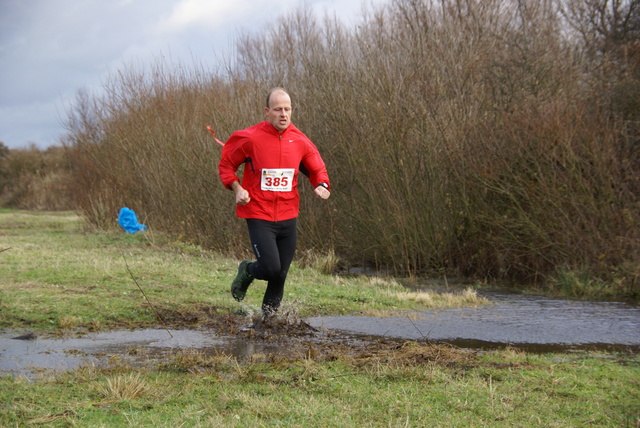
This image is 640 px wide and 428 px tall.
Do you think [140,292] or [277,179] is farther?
[140,292]

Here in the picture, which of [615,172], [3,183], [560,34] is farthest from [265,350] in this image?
[3,183]

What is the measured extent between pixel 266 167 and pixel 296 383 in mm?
2229

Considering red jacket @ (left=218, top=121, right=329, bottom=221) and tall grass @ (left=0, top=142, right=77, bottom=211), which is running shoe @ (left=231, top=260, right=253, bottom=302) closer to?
red jacket @ (left=218, top=121, right=329, bottom=221)

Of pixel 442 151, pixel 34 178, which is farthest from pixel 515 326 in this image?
pixel 34 178

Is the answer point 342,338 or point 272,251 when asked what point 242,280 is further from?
point 342,338

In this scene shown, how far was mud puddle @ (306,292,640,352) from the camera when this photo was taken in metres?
6.64

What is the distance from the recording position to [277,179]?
20.5 feet

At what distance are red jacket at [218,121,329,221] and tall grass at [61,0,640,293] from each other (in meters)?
6.68

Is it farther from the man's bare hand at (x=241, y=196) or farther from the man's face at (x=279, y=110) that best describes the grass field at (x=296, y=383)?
the man's face at (x=279, y=110)

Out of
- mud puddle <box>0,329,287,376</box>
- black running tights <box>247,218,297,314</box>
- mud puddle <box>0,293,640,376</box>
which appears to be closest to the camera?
mud puddle <box>0,329,287,376</box>

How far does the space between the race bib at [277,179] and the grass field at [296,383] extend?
1.33 metres

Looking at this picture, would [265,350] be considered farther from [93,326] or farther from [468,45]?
[468,45]

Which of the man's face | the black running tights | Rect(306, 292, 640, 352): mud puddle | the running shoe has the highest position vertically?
the man's face

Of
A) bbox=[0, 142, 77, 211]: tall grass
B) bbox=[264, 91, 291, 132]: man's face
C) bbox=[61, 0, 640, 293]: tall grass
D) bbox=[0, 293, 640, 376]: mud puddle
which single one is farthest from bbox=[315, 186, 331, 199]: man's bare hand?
bbox=[0, 142, 77, 211]: tall grass
